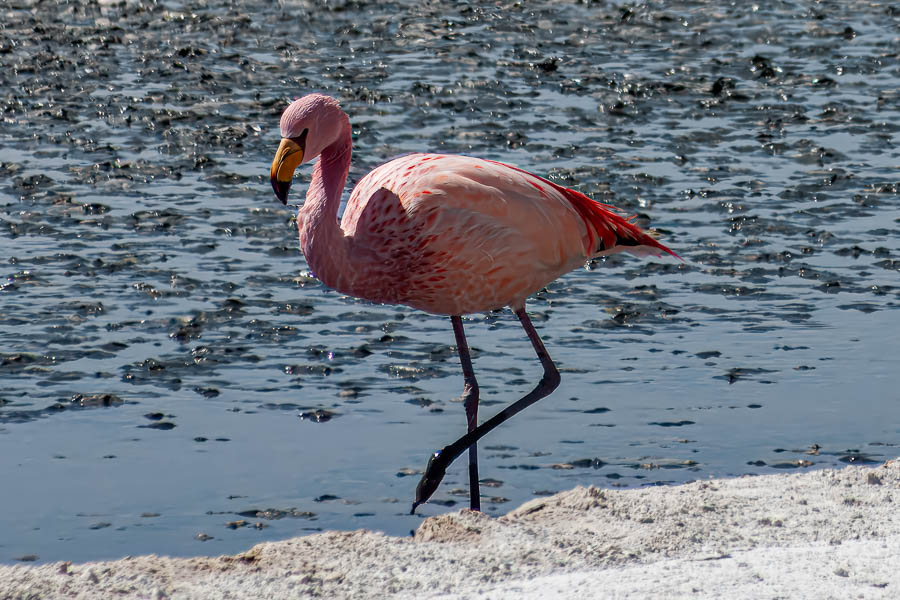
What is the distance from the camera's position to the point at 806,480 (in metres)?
5.89

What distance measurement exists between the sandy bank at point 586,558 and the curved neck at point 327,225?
1.01 meters

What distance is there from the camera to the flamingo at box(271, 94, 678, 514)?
18.6 feet

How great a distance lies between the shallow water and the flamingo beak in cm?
127

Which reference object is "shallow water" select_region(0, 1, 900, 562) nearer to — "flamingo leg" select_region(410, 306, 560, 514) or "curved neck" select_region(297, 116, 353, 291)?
"flamingo leg" select_region(410, 306, 560, 514)

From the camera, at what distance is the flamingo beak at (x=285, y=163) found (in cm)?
554

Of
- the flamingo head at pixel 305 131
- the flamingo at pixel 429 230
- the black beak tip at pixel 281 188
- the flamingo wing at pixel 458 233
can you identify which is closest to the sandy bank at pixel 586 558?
the flamingo at pixel 429 230

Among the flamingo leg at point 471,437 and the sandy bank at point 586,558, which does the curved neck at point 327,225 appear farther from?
the sandy bank at point 586,558

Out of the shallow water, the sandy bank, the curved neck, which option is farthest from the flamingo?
the shallow water

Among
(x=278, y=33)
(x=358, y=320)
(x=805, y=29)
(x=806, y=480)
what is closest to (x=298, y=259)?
(x=358, y=320)

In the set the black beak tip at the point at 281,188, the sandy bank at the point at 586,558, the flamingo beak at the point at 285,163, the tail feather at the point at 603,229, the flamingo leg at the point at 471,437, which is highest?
the flamingo beak at the point at 285,163

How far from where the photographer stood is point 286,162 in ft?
18.5

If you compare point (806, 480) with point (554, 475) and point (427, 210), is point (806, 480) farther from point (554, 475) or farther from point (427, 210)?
point (427, 210)

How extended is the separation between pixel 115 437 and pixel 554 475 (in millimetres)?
1897

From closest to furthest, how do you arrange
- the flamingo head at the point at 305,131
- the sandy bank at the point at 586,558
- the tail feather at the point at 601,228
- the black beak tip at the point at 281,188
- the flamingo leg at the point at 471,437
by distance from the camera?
the sandy bank at the point at 586,558 < the black beak tip at the point at 281,188 < the flamingo head at the point at 305,131 < the flamingo leg at the point at 471,437 < the tail feather at the point at 601,228
